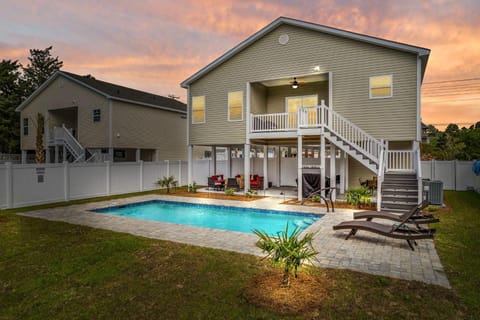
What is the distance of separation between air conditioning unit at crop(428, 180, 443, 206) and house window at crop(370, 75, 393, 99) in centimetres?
403

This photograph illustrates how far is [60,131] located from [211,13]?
52.2ft

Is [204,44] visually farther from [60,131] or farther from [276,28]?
[60,131]

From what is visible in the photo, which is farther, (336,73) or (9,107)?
(9,107)

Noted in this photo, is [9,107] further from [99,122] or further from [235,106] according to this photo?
[235,106]

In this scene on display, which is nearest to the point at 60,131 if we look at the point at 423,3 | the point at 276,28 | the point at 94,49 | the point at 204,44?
the point at 94,49

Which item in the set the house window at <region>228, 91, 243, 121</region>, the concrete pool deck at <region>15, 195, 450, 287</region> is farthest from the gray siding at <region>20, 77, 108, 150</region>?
the concrete pool deck at <region>15, 195, 450, 287</region>

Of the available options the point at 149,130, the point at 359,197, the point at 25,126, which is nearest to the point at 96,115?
the point at 149,130

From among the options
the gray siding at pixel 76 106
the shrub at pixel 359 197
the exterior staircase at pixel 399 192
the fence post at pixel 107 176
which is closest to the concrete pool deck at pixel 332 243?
the shrub at pixel 359 197

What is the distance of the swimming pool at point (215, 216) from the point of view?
8.98 metres

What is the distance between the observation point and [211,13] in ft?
47.6

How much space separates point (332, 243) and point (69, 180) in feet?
38.1

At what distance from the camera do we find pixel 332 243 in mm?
6297

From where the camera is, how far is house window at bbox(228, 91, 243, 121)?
14883mm

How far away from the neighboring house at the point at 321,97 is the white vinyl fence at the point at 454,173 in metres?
3.30
